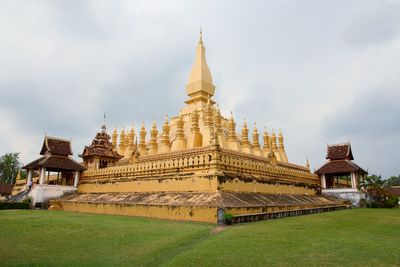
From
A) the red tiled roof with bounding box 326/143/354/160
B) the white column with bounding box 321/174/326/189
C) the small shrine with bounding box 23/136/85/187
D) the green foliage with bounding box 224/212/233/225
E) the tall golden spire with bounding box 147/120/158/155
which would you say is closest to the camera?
the green foliage with bounding box 224/212/233/225

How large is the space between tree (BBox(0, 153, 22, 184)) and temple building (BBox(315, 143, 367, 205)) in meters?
45.8

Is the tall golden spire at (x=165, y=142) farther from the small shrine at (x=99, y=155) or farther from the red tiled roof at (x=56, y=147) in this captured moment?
the red tiled roof at (x=56, y=147)

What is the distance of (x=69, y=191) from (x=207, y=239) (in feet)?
54.2

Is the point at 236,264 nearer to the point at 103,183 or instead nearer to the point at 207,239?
the point at 207,239

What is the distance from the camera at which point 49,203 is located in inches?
772

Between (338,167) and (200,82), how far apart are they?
14012 millimetres

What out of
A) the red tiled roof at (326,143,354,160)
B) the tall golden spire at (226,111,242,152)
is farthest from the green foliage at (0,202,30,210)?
the red tiled roof at (326,143,354,160)

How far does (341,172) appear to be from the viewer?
78.3 feet

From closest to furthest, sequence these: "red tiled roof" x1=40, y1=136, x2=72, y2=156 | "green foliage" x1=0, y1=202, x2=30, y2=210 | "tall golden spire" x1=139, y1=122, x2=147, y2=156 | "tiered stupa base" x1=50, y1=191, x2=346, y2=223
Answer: "tiered stupa base" x1=50, y1=191, x2=346, y2=223 < "green foliage" x1=0, y1=202, x2=30, y2=210 < "red tiled roof" x1=40, y1=136, x2=72, y2=156 < "tall golden spire" x1=139, y1=122, x2=147, y2=156

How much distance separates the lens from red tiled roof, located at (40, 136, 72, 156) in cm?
2206

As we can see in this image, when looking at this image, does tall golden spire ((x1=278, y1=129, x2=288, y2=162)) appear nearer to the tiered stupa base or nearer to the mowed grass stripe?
the tiered stupa base

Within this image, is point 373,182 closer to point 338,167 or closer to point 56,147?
point 338,167

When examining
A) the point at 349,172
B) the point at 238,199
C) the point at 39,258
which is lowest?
the point at 39,258

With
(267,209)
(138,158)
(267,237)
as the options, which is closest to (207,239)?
(267,237)
